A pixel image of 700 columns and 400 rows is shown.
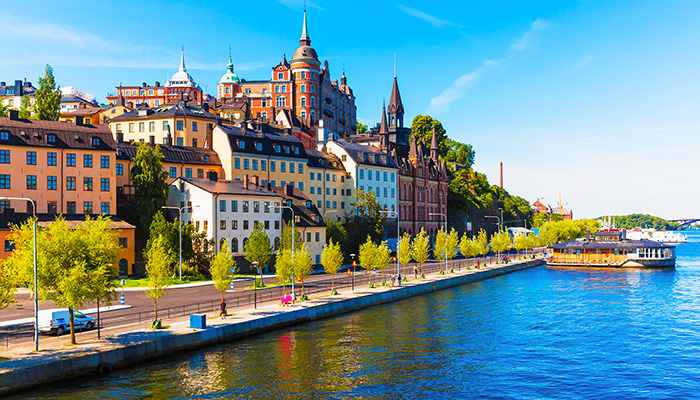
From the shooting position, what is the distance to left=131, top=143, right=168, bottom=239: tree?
80875 millimetres

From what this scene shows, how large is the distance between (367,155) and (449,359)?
85.2 m

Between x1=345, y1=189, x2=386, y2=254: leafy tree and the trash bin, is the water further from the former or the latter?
x1=345, y1=189, x2=386, y2=254: leafy tree

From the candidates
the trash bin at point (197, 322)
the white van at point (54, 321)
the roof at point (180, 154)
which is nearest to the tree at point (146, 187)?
the roof at point (180, 154)

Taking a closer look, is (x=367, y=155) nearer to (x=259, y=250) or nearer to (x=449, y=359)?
(x=259, y=250)

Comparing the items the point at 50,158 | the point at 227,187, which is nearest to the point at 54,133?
the point at 50,158

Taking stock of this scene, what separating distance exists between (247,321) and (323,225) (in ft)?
161

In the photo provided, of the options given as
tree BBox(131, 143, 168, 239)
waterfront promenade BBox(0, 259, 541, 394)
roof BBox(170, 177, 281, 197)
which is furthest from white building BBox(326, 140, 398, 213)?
waterfront promenade BBox(0, 259, 541, 394)

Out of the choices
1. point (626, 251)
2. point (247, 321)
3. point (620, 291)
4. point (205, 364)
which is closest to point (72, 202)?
point (247, 321)

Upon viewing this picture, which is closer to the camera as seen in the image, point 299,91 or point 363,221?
point 363,221

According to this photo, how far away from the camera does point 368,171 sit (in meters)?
123

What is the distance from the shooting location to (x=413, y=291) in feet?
242

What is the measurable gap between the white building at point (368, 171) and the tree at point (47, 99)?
2038 inches

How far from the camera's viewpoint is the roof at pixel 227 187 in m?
81.8

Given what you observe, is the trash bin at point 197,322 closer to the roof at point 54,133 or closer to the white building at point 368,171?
the roof at point 54,133
